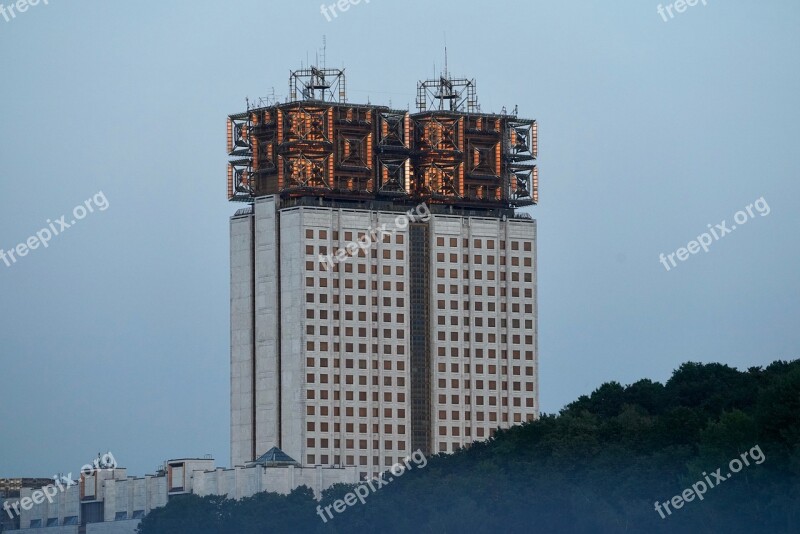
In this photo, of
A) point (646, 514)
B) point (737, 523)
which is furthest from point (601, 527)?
point (737, 523)

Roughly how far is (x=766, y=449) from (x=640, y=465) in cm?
2160

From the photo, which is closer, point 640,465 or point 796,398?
point 796,398

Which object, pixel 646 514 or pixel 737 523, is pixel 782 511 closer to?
pixel 737 523

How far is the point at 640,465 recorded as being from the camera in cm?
19762

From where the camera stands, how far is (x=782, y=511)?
567 ft

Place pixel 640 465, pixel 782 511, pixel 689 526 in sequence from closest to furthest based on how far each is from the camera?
pixel 782 511 → pixel 689 526 → pixel 640 465

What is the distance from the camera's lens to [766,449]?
582 feet

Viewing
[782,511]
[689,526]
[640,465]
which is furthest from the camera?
[640,465]

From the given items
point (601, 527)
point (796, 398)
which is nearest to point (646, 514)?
point (601, 527)

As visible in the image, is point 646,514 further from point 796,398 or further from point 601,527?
point 796,398

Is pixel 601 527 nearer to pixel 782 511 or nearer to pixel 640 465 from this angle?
pixel 640 465

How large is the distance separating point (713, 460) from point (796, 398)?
9727 mm

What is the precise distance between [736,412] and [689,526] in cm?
954

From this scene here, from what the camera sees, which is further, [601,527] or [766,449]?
[601,527]
